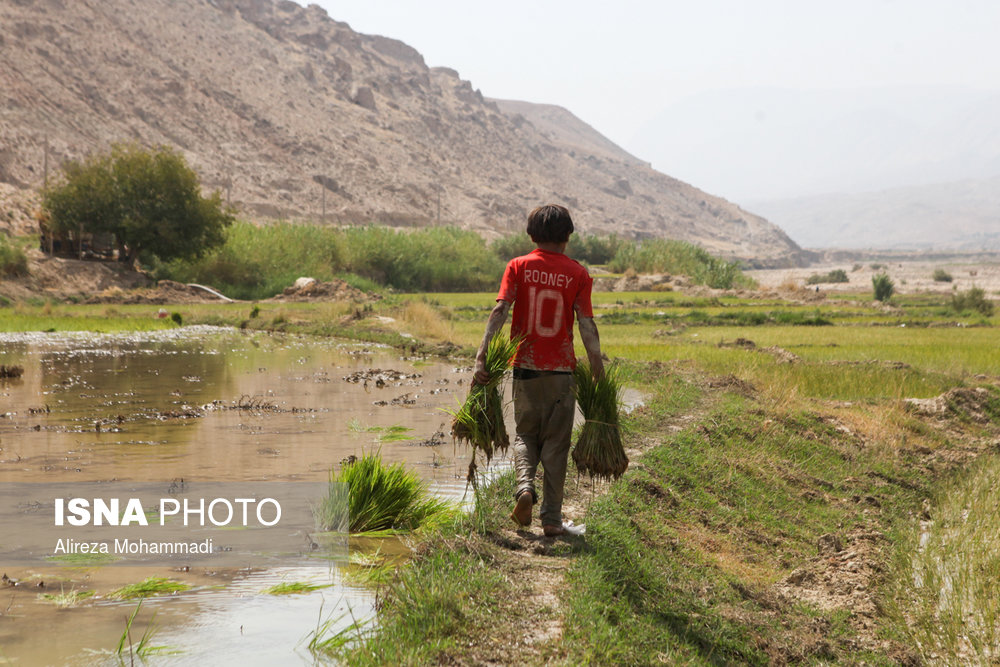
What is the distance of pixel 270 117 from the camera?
107875 mm

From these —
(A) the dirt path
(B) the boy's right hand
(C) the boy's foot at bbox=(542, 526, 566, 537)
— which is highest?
(B) the boy's right hand

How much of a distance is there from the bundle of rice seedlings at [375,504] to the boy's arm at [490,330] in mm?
1155

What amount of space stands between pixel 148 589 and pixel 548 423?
2.94 meters

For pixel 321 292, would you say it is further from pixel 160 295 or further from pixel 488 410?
pixel 488 410

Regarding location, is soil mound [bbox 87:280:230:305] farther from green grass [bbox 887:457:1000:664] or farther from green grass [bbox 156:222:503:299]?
green grass [bbox 887:457:1000:664]

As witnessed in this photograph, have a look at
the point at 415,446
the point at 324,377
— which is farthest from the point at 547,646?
the point at 324,377

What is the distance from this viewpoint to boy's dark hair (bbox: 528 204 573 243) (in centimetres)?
671

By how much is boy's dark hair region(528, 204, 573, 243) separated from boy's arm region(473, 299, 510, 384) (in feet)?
1.79

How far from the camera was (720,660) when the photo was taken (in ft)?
18.0

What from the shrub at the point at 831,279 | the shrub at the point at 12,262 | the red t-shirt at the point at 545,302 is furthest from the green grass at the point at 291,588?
the shrub at the point at 831,279

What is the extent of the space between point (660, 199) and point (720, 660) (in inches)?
7493

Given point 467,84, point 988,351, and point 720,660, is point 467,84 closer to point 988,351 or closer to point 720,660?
point 988,351

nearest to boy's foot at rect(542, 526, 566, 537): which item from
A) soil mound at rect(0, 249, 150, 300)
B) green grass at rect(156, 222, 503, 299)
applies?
soil mound at rect(0, 249, 150, 300)

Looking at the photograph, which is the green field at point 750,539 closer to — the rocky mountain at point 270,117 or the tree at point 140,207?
the tree at point 140,207
